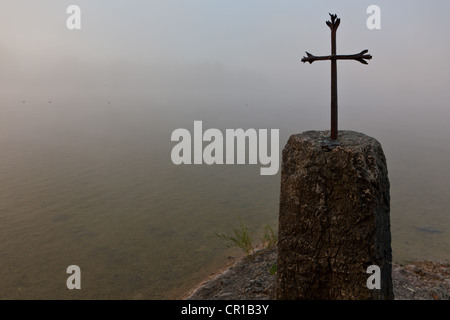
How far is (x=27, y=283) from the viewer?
4.62 metres

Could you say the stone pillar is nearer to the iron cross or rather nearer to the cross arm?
the iron cross

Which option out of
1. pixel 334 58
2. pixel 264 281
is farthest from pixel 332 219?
pixel 264 281

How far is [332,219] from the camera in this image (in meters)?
2.66

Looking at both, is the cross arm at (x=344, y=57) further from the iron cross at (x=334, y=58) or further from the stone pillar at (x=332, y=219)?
the stone pillar at (x=332, y=219)

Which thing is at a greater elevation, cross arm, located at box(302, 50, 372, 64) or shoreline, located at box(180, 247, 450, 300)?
cross arm, located at box(302, 50, 372, 64)

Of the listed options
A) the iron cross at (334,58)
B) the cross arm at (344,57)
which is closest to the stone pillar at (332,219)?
the iron cross at (334,58)

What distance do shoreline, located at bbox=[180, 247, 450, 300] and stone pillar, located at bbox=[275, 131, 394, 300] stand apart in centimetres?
86

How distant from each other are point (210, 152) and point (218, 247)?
5.61 metres

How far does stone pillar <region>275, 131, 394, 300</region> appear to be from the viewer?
257cm

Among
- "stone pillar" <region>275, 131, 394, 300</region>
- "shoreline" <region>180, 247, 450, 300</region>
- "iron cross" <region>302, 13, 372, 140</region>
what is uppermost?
"iron cross" <region>302, 13, 372, 140</region>

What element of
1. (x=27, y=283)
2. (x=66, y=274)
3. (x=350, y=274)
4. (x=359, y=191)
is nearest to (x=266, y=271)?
(x=350, y=274)

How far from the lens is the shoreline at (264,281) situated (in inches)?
154

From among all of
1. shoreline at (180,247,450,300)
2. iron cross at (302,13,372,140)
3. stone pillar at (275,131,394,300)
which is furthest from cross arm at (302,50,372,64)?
shoreline at (180,247,450,300)
